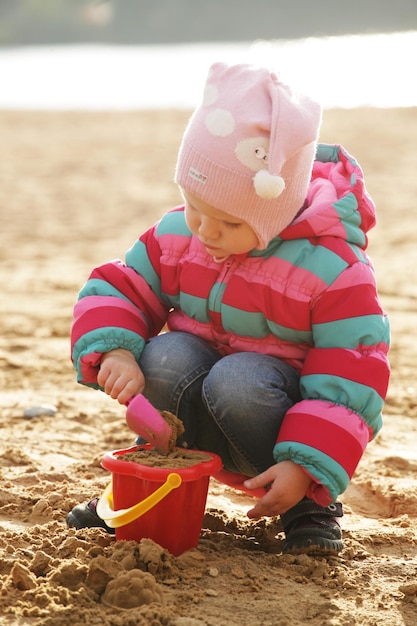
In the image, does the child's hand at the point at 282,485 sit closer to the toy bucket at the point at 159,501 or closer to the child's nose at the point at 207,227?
the toy bucket at the point at 159,501

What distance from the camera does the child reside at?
2.10 meters

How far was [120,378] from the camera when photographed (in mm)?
2223

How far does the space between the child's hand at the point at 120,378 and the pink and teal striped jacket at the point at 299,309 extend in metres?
0.04

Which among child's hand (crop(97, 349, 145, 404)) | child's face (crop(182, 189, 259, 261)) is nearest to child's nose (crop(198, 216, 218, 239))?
child's face (crop(182, 189, 259, 261))

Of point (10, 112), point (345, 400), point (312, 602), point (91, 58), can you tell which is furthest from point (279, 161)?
point (91, 58)

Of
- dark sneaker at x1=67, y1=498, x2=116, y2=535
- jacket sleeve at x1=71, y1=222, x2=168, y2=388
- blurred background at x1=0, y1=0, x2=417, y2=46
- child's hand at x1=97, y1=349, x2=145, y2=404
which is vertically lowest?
dark sneaker at x1=67, y1=498, x2=116, y2=535

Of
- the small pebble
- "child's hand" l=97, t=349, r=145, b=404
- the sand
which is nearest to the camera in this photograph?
the sand

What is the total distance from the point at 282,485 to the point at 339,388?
0.80ft

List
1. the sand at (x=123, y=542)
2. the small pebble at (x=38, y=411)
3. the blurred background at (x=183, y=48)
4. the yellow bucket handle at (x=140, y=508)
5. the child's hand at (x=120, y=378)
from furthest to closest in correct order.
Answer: the blurred background at (x=183, y=48) → the small pebble at (x=38, y=411) → the child's hand at (x=120, y=378) → the yellow bucket handle at (x=140, y=508) → the sand at (x=123, y=542)

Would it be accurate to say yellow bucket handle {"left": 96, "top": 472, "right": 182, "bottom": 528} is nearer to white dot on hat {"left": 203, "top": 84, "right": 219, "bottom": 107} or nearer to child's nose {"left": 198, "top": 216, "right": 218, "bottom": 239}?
child's nose {"left": 198, "top": 216, "right": 218, "bottom": 239}

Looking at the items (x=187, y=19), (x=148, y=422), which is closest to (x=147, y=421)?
(x=148, y=422)

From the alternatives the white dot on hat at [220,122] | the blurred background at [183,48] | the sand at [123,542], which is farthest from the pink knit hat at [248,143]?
the blurred background at [183,48]

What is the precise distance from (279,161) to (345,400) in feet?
1.75

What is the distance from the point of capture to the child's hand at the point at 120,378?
2.22 m
